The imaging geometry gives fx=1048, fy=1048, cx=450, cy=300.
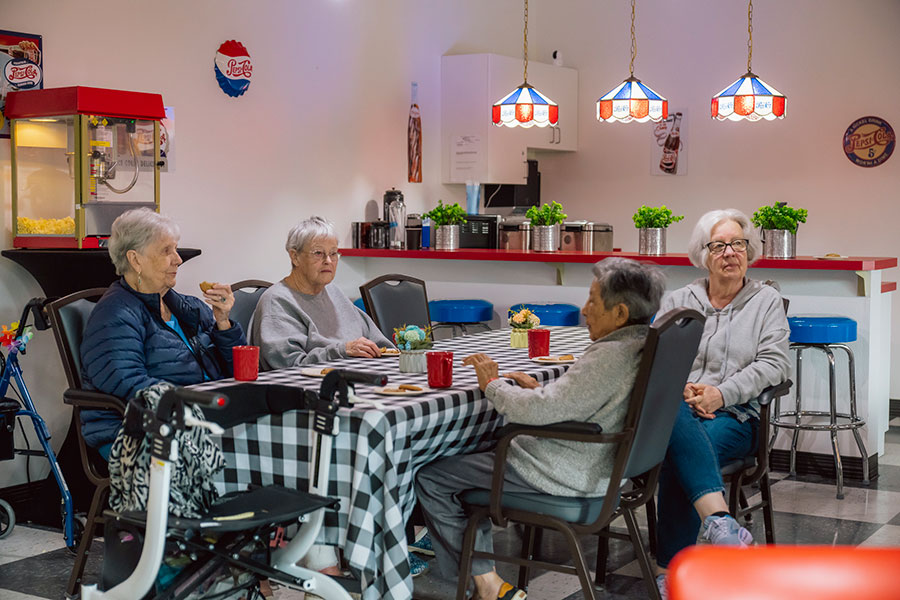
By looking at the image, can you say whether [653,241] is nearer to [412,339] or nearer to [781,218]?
[781,218]

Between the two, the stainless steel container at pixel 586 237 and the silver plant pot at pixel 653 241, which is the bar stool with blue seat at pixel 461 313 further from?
the silver plant pot at pixel 653 241

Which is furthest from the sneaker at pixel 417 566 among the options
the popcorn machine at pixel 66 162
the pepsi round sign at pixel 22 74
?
the pepsi round sign at pixel 22 74

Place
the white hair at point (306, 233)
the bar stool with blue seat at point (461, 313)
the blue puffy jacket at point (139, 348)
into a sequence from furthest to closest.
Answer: the bar stool with blue seat at point (461, 313), the white hair at point (306, 233), the blue puffy jacket at point (139, 348)

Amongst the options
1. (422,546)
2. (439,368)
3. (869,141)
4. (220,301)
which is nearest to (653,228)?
(869,141)

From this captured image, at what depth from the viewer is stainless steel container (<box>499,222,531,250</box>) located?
6648 mm

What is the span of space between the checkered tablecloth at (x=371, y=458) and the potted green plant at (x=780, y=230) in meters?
2.88

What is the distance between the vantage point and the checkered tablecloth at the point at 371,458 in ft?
8.80

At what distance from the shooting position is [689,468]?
335 centimetres

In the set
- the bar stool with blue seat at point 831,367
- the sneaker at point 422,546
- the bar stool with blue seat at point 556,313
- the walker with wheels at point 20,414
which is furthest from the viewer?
the bar stool with blue seat at point 556,313

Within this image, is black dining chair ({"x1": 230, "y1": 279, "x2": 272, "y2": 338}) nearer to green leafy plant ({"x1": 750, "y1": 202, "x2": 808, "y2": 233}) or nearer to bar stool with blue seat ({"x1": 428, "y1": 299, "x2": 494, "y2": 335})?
bar stool with blue seat ({"x1": 428, "y1": 299, "x2": 494, "y2": 335})

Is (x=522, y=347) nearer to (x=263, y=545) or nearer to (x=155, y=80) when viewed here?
(x=263, y=545)

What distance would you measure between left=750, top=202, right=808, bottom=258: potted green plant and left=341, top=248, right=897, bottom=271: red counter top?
88mm

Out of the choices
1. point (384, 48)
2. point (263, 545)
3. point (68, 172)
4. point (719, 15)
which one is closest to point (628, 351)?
point (263, 545)

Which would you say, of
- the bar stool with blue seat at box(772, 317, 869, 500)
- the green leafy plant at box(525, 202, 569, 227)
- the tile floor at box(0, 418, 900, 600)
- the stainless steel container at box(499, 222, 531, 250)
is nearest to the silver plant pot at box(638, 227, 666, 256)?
the green leafy plant at box(525, 202, 569, 227)
